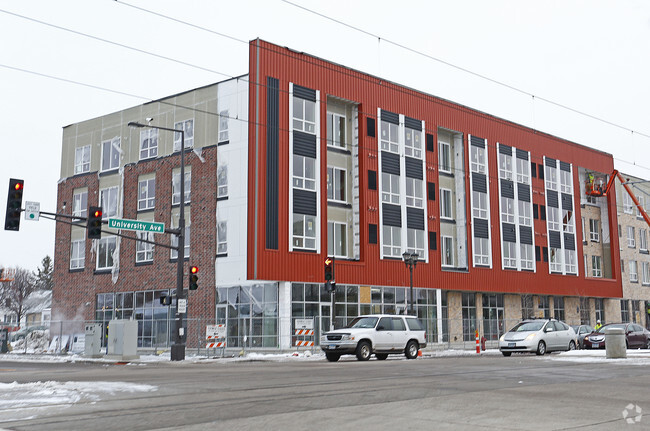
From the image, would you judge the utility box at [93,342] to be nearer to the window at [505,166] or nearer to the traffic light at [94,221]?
the traffic light at [94,221]

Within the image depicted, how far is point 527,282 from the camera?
53.9 metres

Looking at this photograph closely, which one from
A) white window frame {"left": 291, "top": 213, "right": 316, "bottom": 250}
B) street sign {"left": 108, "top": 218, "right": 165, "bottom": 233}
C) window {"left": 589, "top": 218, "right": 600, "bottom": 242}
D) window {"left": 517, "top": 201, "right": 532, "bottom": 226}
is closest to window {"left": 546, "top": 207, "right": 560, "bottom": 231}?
window {"left": 517, "top": 201, "right": 532, "bottom": 226}

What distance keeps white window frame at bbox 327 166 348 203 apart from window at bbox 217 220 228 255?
6.51 meters

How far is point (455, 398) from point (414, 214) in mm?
34396

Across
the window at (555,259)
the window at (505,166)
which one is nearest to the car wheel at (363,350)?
the window at (505,166)

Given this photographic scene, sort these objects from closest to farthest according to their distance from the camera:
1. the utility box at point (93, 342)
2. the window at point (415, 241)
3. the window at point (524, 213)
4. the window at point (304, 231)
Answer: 1. the utility box at point (93, 342)
2. the window at point (304, 231)
3. the window at point (415, 241)
4. the window at point (524, 213)

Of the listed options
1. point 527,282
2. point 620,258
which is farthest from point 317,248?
point 620,258

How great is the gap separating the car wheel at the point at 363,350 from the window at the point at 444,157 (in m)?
25.0

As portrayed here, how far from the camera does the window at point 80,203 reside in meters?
47.7

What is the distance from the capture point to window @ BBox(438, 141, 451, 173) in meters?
49.7

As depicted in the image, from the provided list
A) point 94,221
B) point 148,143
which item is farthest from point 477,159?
point 94,221

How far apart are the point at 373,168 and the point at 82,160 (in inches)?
802

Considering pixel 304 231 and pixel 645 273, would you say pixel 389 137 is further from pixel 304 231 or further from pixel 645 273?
pixel 645 273

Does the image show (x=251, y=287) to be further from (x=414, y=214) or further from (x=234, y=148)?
(x=414, y=214)
